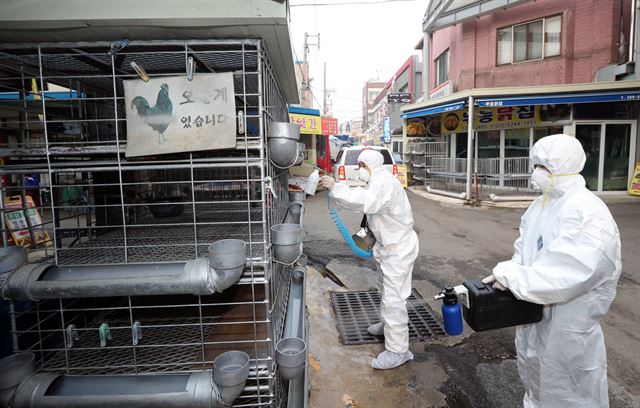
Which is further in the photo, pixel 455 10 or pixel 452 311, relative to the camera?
pixel 455 10

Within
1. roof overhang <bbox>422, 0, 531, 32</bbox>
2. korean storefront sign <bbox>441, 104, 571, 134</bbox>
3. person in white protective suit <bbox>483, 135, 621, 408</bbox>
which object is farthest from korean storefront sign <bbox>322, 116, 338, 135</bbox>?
person in white protective suit <bbox>483, 135, 621, 408</bbox>

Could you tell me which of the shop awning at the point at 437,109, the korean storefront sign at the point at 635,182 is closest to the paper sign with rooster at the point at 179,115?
the shop awning at the point at 437,109

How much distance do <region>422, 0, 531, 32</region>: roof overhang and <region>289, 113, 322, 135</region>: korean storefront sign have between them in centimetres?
622

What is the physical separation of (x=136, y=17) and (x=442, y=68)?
17731mm

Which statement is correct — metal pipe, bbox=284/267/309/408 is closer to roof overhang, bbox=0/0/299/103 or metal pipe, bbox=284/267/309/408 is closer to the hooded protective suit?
the hooded protective suit

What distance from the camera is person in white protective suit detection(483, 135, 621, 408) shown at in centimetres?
197

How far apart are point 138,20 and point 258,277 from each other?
130cm

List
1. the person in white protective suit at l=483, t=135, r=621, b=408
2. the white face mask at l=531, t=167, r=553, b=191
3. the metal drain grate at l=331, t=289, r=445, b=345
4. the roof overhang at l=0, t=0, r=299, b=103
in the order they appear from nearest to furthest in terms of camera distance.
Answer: the roof overhang at l=0, t=0, r=299, b=103 → the person in white protective suit at l=483, t=135, r=621, b=408 → the white face mask at l=531, t=167, r=553, b=191 → the metal drain grate at l=331, t=289, r=445, b=345

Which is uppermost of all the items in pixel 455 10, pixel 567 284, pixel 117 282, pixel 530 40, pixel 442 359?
pixel 455 10

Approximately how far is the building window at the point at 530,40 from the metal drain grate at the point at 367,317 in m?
12.2

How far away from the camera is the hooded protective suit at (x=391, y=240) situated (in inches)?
125

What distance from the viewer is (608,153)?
11.9 meters

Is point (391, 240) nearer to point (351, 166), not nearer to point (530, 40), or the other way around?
point (351, 166)

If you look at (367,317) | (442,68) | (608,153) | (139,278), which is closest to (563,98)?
(608,153)
